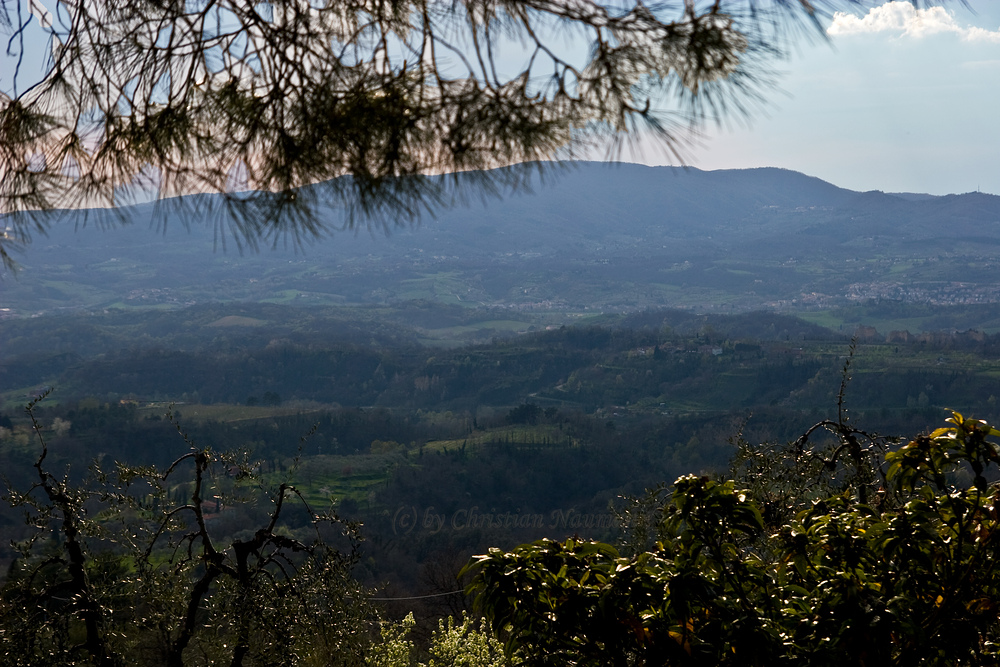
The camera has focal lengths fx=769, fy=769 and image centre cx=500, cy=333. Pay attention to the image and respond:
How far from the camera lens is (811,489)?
3820 mm

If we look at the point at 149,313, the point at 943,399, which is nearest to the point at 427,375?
the point at 943,399

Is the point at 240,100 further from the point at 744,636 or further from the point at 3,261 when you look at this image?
the point at 744,636

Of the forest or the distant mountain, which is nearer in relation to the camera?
the forest

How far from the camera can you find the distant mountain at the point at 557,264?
135875mm

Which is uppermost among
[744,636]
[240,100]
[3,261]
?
[240,100]

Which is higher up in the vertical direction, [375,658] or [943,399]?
[375,658]

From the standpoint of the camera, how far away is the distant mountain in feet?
446

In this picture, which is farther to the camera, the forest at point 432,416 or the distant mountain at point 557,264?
the distant mountain at point 557,264

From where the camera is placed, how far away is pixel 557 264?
157625mm

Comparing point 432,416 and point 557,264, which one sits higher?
point 557,264

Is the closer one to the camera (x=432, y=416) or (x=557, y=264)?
(x=432, y=416)

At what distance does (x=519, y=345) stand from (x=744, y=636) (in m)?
92.0

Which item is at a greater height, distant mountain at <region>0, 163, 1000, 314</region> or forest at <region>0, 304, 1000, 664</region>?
distant mountain at <region>0, 163, 1000, 314</region>

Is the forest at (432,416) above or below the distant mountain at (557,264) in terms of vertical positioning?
below
